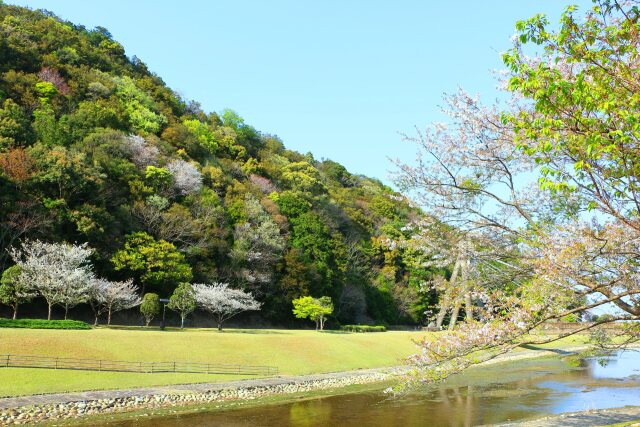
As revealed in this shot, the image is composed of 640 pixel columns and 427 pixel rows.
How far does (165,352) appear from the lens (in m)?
23.3

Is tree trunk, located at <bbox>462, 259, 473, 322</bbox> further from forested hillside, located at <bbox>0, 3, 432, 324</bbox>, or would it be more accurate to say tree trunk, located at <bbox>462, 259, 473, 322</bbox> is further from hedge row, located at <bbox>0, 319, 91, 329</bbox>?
Result: hedge row, located at <bbox>0, 319, 91, 329</bbox>

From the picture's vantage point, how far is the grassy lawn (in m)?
17.4

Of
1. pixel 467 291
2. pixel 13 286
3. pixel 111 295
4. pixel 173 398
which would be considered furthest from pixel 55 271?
pixel 467 291

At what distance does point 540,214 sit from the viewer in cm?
845

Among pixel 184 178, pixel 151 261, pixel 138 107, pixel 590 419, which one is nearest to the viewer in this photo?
pixel 590 419

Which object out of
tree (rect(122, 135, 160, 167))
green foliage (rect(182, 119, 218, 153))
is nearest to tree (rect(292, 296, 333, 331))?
tree (rect(122, 135, 160, 167))

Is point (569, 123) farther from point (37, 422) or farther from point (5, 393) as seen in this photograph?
point (5, 393)

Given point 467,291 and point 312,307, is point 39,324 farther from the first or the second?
Result: point 467,291

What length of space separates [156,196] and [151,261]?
6.61 m

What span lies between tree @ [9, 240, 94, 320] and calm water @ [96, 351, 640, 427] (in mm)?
15425

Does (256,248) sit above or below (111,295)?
above

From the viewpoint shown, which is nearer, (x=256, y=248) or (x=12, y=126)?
(x=12, y=126)

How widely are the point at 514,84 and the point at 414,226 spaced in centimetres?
433

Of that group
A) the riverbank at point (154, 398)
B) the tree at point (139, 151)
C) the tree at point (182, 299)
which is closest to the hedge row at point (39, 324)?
the tree at point (182, 299)
